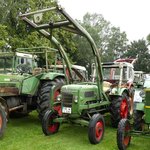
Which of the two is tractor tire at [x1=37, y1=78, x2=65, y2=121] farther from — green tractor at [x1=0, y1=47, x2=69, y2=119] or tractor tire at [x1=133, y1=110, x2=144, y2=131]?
tractor tire at [x1=133, y1=110, x2=144, y2=131]

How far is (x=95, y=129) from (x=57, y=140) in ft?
3.23

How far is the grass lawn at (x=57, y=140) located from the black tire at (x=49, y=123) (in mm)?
131

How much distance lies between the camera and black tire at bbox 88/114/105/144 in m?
7.42

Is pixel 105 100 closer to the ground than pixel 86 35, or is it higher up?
closer to the ground

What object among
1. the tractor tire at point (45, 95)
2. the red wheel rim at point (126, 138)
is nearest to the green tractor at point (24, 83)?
the tractor tire at point (45, 95)

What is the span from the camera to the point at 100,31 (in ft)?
176

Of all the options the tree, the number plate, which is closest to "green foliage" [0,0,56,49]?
the tree

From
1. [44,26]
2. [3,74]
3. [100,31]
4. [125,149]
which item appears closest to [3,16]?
[3,74]

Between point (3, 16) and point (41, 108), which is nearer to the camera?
point (41, 108)

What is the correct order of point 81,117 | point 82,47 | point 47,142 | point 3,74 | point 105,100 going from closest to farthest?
1. point 47,142
2. point 81,117
3. point 105,100
4. point 3,74
5. point 82,47

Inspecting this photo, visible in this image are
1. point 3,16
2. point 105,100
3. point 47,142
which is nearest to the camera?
point 47,142

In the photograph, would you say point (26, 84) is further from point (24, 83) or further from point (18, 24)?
point (18, 24)

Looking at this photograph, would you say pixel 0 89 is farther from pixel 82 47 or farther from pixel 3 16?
pixel 82 47

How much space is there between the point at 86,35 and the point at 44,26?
107cm
